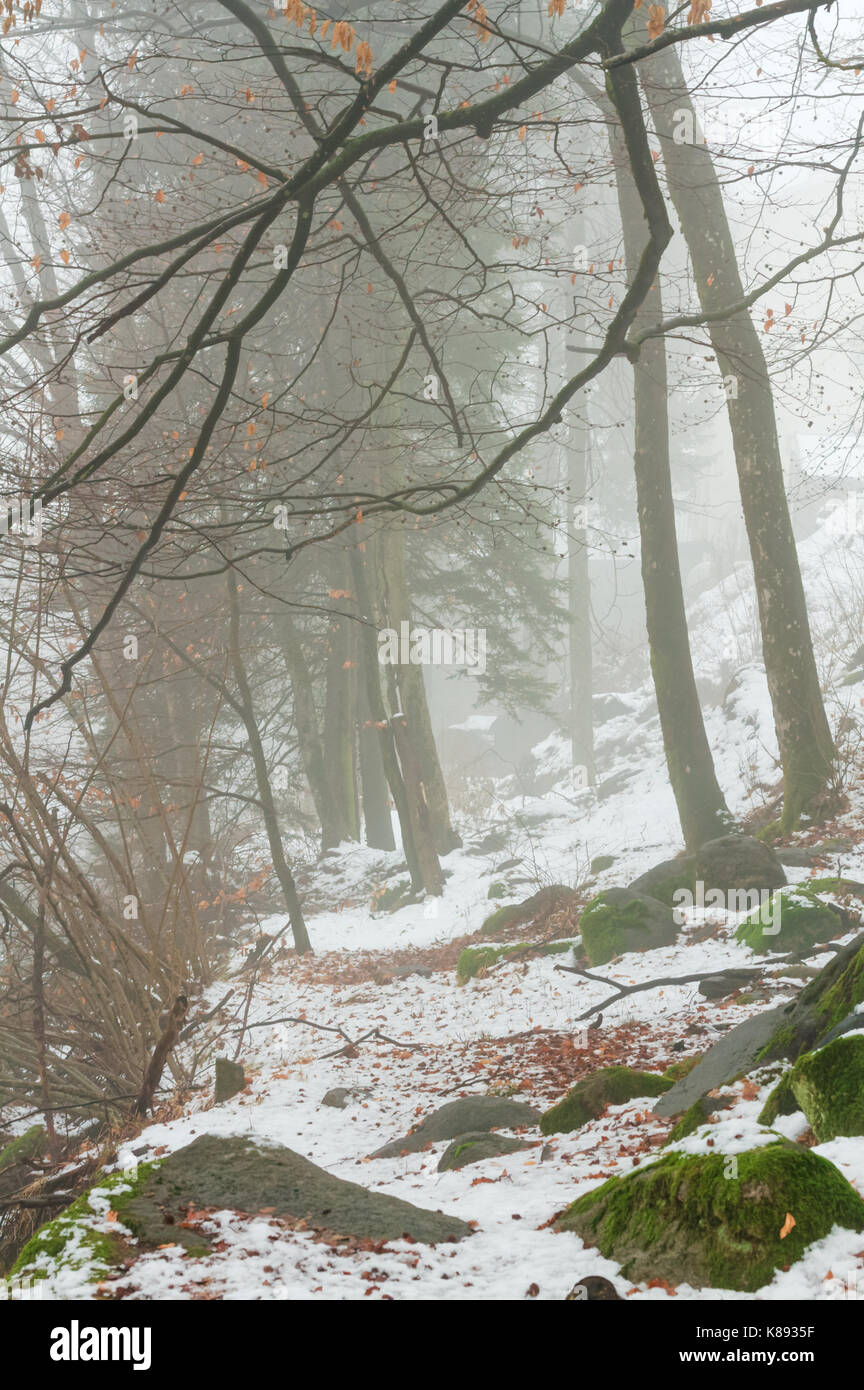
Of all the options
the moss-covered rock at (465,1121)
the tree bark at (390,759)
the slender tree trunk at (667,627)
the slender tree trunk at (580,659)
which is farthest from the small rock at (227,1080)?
the slender tree trunk at (580,659)

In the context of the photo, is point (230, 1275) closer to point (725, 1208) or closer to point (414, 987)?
point (725, 1208)

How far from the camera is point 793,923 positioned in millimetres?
7363

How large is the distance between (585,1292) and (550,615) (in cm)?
1785

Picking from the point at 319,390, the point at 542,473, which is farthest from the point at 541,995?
the point at 542,473

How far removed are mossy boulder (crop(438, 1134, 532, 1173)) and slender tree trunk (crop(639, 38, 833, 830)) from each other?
658 cm

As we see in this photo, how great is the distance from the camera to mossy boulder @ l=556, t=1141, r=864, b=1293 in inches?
98.0

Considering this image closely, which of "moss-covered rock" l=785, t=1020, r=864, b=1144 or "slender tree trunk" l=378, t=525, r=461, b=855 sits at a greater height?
"slender tree trunk" l=378, t=525, r=461, b=855

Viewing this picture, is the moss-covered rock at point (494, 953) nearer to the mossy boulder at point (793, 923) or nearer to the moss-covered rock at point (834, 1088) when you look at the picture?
the mossy boulder at point (793, 923)

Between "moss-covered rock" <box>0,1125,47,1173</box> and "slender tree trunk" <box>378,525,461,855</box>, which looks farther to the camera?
"slender tree trunk" <box>378,525,461,855</box>

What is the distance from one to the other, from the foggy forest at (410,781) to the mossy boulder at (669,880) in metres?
0.07

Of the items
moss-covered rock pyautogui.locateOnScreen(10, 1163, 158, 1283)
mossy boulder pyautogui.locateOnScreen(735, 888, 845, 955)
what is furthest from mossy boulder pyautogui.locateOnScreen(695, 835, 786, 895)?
moss-covered rock pyautogui.locateOnScreen(10, 1163, 158, 1283)

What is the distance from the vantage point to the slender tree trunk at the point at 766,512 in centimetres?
1016

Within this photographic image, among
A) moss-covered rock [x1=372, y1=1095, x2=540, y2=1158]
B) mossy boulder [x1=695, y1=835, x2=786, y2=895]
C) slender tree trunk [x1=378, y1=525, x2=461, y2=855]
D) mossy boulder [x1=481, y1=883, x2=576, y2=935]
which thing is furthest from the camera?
slender tree trunk [x1=378, y1=525, x2=461, y2=855]

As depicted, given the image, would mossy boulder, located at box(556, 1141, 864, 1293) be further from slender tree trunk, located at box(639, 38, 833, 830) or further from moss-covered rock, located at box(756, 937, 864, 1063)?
slender tree trunk, located at box(639, 38, 833, 830)
